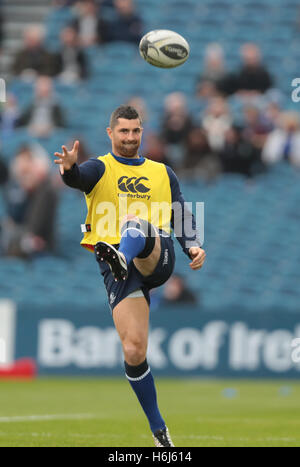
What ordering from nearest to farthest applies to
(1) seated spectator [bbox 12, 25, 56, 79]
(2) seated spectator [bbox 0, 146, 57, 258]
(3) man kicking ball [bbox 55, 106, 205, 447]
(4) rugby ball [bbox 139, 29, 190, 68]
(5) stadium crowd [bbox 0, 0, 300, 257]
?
(3) man kicking ball [bbox 55, 106, 205, 447] < (4) rugby ball [bbox 139, 29, 190, 68] < (2) seated spectator [bbox 0, 146, 57, 258] < (5) stadium crowd [bbox 0, 0, 300, 257] < (1) seated spectator [bbox 12, 25, 56, 79]

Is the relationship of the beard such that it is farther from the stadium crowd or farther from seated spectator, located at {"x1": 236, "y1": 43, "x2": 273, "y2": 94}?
seated spectator, located at {"x1": 236, "y1": 43, "x2": 273, "y2": 94}

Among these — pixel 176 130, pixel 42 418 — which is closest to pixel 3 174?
pixel 176 130

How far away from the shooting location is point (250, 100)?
1838cm

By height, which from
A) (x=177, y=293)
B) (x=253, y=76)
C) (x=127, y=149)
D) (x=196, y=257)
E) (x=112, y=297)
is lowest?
(x=112, y=297)

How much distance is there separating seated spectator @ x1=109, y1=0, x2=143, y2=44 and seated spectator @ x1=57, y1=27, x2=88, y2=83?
0.83m

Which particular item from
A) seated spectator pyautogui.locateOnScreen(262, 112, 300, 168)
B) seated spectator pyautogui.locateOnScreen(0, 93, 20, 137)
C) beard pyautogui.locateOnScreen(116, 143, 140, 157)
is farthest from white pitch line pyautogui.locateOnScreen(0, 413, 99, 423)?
seated spectator pyautogui.locateOnScreen(0, 93, 20, 137)

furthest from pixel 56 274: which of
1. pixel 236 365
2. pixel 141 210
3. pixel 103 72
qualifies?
pixel 141 210

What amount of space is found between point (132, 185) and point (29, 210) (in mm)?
9258

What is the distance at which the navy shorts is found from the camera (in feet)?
23.6

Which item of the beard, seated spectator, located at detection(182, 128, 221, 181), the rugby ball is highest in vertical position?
seated spectator, located at detection(182, 128, 221, 181)

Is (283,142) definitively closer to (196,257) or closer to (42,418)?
(42,418)

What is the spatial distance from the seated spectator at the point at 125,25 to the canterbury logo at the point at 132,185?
1237 cm

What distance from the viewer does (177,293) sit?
15.9 meters
